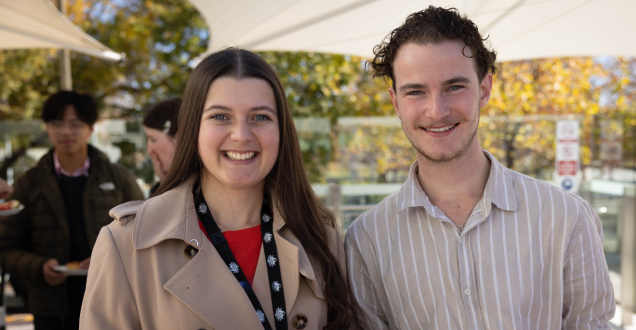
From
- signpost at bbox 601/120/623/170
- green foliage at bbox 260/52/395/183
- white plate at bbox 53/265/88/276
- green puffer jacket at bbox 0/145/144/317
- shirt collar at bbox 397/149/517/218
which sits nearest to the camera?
shirt collar at bbox 397/149/517/218

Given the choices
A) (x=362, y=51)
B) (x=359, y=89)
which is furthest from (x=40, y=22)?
(x=359, y=89)

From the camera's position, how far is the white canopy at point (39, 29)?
387 centimetres

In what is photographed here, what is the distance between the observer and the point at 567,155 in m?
6.14

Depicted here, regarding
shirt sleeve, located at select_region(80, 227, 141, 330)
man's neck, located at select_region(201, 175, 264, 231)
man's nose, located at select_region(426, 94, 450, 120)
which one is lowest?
shirt sleeve, located at select_region(80, 227, 141, 330)

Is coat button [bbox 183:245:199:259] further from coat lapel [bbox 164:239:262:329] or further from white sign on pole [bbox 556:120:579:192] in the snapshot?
white sign on pole [bbox 556:120:579:192]

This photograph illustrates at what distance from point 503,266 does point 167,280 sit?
1298mm

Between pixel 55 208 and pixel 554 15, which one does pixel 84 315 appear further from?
pixel 554 15

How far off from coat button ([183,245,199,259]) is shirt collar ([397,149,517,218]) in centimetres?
89

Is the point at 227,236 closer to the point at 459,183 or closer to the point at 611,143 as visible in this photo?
the point at 459,183

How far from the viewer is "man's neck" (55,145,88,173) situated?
13.1ft

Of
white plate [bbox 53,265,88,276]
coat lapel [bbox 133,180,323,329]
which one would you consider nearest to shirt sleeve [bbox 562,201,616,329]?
coat lapel [bbox 133,180,323,329]

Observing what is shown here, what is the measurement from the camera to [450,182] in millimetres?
2186

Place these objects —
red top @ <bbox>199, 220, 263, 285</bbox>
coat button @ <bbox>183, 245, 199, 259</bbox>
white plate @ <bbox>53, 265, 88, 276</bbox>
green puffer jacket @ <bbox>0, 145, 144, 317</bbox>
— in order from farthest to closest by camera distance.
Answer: green puffer jacket @ <bbox>0, 145, 144, 317</bbox>, white plate @ <bbox>53, 265, 88, 276</bbox>, red top @ <bbox>199, 220, 263, 285</bbox>, coat button @ <bbox>183, 245, 199, 259</bbox>

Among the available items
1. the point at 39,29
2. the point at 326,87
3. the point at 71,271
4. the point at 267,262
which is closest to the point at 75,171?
the point at 71,271
